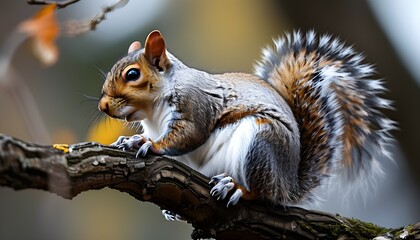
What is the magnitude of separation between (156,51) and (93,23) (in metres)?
0.51

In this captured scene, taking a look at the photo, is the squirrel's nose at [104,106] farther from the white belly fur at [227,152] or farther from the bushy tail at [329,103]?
the bushy tail at [329,103]

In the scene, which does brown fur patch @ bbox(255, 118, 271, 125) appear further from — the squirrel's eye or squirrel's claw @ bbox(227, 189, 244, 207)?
the squirrel's eye

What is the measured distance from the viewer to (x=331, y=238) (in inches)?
73.3

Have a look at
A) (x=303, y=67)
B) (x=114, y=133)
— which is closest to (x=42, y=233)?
(x=114, y=133)

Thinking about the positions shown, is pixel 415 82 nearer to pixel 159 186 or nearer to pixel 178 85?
pixel 178 85

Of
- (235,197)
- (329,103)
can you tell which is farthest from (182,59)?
(235,197)

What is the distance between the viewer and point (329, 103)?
7.19ft

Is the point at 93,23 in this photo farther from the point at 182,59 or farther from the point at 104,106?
the point at 182,59

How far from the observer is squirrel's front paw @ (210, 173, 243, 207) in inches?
70.9

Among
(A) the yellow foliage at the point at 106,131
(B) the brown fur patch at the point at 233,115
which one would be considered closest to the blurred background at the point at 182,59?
(A) the yellow foliage at the point at 106,131

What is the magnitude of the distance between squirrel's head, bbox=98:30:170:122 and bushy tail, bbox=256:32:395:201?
1.49 feet

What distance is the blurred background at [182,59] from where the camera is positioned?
2.63 m

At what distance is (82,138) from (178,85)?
A: 108 centimetres

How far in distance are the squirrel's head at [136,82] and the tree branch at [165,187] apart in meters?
0.26
